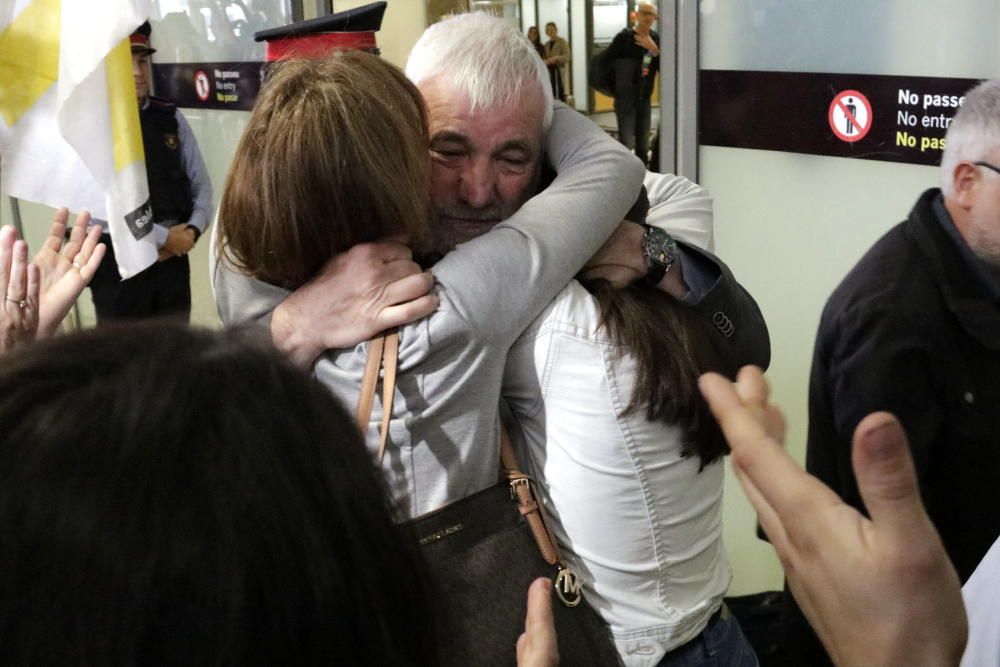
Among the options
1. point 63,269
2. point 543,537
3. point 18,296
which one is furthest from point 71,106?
point 543,537

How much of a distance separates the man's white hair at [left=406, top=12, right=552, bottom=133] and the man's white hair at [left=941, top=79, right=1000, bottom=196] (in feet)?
3.77

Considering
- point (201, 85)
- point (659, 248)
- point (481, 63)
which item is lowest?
point (201, 85)

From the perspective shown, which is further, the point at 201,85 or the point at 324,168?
the point at 201,85

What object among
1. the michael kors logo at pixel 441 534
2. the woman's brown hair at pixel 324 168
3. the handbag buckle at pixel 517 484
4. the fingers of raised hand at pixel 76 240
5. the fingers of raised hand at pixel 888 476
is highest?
the woman's brown hair at pixel 324 168

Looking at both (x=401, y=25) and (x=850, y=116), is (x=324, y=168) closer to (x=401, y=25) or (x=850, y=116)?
(x=850, y=116)

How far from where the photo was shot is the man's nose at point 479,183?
1465 mm

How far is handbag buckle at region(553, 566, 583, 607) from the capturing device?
Answer: 112 centimetres

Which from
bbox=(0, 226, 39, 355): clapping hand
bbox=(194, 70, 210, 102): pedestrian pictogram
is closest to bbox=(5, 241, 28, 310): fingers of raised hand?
bbox=(0, 226, 39, 355): clapping hand

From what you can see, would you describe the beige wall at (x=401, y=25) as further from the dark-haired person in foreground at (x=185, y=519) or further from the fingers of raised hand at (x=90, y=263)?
the dark-haired person in foreground at (x=185, y=519)

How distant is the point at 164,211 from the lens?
178 inches

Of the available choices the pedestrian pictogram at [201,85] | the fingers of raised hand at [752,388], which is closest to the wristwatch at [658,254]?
the fingers of raised hand at [752,388]

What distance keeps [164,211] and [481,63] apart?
3460 mm

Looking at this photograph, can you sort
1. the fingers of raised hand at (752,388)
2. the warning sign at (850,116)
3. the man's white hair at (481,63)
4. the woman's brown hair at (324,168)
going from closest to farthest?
the fingers of raised hand at (752,388) < the woman's brown hair at (324,168) < the man's white hair at (481,63) < the warning sign at (850,116)

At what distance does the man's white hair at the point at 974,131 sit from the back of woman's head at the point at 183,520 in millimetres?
1883
